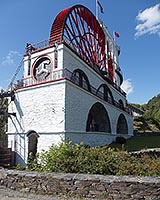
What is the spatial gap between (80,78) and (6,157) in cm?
910

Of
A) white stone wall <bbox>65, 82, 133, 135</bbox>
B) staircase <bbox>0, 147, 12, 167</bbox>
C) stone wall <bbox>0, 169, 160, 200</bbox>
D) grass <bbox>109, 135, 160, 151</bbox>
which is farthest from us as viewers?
grass <bbox>109, 135, 160, 151</bbox>

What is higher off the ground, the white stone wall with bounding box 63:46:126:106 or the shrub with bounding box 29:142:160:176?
the white stone wall with bounding box 63:46:126:106

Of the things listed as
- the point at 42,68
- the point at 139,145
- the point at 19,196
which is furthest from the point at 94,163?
the point at 139,145

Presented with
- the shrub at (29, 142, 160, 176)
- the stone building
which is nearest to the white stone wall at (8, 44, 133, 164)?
the stone building

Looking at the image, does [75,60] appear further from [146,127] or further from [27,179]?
[146,127]

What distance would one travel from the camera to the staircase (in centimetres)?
1534

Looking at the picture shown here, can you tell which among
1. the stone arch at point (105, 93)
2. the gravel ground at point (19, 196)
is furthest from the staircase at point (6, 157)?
the stone arch at point (105, 93)

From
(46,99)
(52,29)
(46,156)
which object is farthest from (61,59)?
(46,156)

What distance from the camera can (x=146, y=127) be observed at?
41438 millimetres

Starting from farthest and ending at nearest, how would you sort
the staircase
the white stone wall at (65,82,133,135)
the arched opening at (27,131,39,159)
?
the arched opening at (27,131,39,159) < the staircase < the white stone wall at (65,82,133,135)

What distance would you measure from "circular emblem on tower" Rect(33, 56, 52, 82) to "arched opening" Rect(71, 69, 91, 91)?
7.03 feet

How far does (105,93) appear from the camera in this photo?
987 inches

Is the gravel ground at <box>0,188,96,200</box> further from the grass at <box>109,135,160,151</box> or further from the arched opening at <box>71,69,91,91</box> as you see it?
the grass at <box>109,135,160,151</box>

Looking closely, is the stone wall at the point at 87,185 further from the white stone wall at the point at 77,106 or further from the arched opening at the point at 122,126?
the arched opening at the point at 122,126
